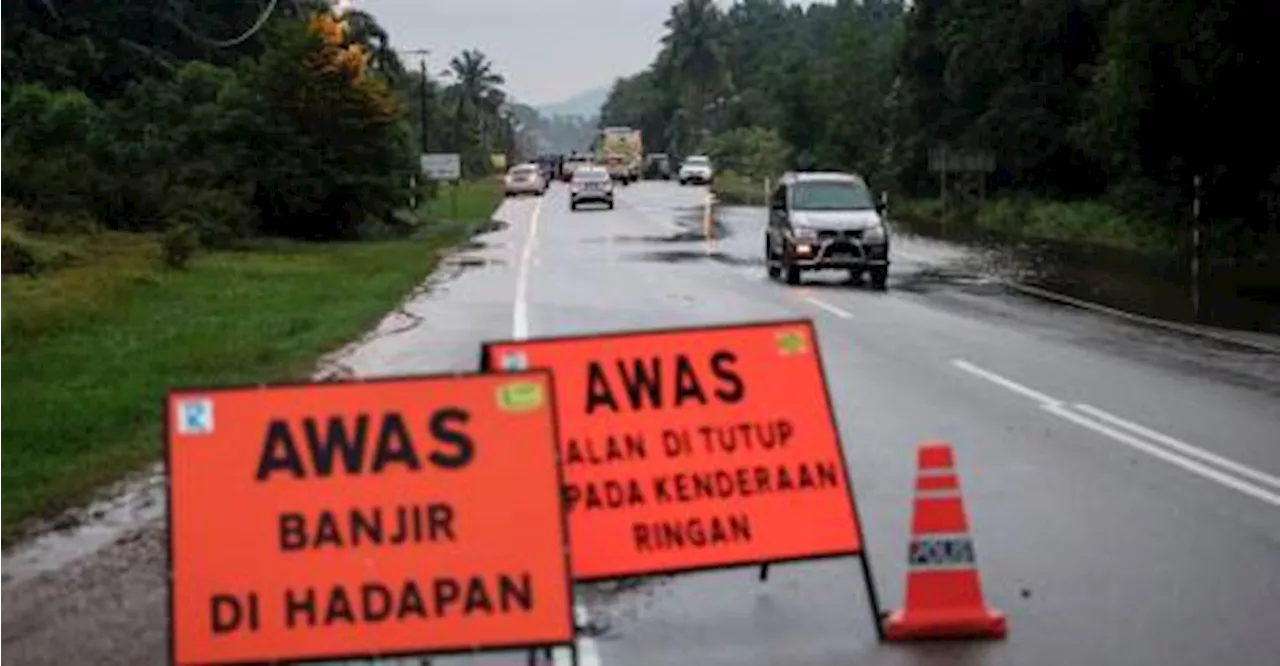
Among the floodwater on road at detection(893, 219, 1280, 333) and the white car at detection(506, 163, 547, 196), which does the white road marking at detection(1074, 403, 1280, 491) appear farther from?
the white car at detection(506, 163, 547, 196)

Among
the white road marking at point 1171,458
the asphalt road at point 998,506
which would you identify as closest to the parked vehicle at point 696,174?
the asphalt road at point 998,506

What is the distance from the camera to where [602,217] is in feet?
203

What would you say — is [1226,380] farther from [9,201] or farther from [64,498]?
[9,201]

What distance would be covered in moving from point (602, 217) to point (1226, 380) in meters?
44.7

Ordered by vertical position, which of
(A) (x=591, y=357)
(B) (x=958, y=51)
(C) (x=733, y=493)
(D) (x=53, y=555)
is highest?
(B) (x=958, y=51)

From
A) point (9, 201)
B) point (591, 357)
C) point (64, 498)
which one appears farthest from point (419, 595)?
point (9, 201)

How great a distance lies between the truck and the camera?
371 feet

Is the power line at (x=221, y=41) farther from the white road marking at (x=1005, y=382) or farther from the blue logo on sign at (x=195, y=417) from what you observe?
the blue logo on sign at (x=195, y=417)

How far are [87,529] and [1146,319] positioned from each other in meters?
17.4

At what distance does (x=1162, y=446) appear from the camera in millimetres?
13336

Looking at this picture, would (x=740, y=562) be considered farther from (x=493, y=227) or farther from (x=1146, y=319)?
(x=493, y=227)

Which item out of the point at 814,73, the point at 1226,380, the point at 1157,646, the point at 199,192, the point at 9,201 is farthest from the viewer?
the point at 814,73

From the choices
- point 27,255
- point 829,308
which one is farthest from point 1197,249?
point 27,255

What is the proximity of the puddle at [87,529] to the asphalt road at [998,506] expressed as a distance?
123 mm
